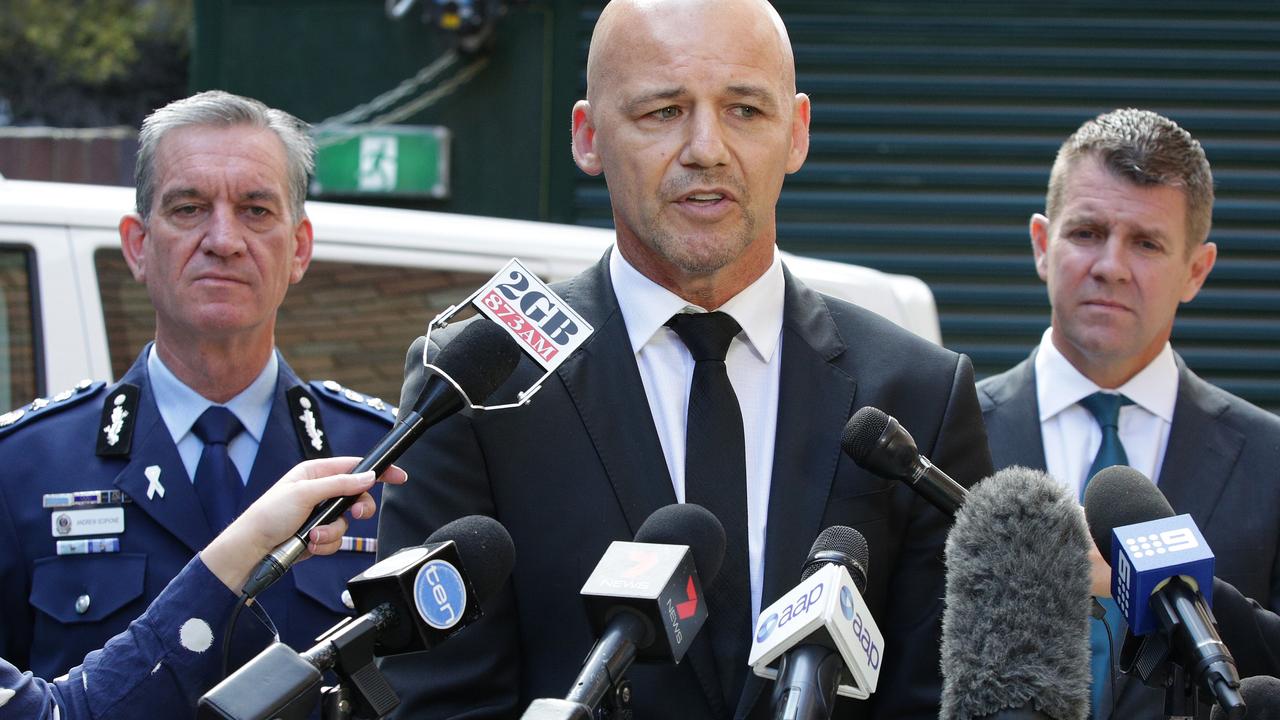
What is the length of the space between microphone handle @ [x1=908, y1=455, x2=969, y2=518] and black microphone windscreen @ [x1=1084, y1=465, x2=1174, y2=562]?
21cm

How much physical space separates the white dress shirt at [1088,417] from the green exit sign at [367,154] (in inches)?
192

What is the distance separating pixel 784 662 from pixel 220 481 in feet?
5.30

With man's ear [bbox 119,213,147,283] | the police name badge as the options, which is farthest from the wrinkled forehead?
the police name badge

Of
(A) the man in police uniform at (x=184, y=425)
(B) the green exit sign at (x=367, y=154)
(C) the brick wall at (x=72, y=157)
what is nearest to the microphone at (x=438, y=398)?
(A) the man in police uniform at (x=184, y=425)

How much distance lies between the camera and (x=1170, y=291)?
3.63m

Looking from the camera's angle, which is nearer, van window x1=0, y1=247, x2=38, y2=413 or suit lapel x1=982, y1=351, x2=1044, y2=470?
suit lapel x1=982, y1=351, x2=1044, y2=470

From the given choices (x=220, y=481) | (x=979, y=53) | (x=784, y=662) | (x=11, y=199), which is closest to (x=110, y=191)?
(x=11, y=199)

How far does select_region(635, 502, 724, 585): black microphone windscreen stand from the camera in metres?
1.96

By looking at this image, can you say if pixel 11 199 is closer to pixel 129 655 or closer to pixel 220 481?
pixel 220 481

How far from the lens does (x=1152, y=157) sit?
3.61 m

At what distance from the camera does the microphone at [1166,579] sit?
6.29ft

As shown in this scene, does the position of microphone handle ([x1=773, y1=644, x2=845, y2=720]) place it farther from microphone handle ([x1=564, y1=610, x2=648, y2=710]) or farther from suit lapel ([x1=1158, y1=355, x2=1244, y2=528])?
suit lapel ([x1=1158, y1=355, x2=1244, y2=528])

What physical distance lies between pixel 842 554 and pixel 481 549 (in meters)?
0.46

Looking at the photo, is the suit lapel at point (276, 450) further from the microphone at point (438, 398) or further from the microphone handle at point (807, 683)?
the microphone handle at point (807, 683)
